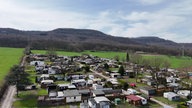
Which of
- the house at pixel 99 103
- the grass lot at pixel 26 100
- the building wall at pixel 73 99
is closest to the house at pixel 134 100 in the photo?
the house at pixel 99 103

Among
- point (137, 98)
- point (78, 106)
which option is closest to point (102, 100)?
point (78, 106)

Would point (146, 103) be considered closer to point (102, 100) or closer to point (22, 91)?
point (102, 100)

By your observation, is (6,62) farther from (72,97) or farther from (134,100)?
(134,100)

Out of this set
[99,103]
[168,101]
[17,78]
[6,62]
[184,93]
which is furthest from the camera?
[6,62]

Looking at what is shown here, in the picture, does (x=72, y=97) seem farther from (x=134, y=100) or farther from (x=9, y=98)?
(x=9, y=98)

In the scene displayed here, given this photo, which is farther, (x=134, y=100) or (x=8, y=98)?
(x=8, y=98)

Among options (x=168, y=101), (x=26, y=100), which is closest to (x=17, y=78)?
(x=26, y=100)

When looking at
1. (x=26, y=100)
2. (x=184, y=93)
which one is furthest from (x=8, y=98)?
(x=184, y=93)

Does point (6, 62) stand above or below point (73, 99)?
above

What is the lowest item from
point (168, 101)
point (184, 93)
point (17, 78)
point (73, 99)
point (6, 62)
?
point (168, 101)

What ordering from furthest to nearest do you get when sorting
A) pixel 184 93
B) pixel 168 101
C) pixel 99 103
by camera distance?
pixel 184 93 < pixel 168 101 < pixel 99 103

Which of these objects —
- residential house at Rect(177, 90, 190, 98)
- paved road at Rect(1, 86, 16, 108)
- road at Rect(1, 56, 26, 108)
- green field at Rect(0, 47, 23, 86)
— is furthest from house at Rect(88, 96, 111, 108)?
green field at Rect(0, 47, 23, 86)
